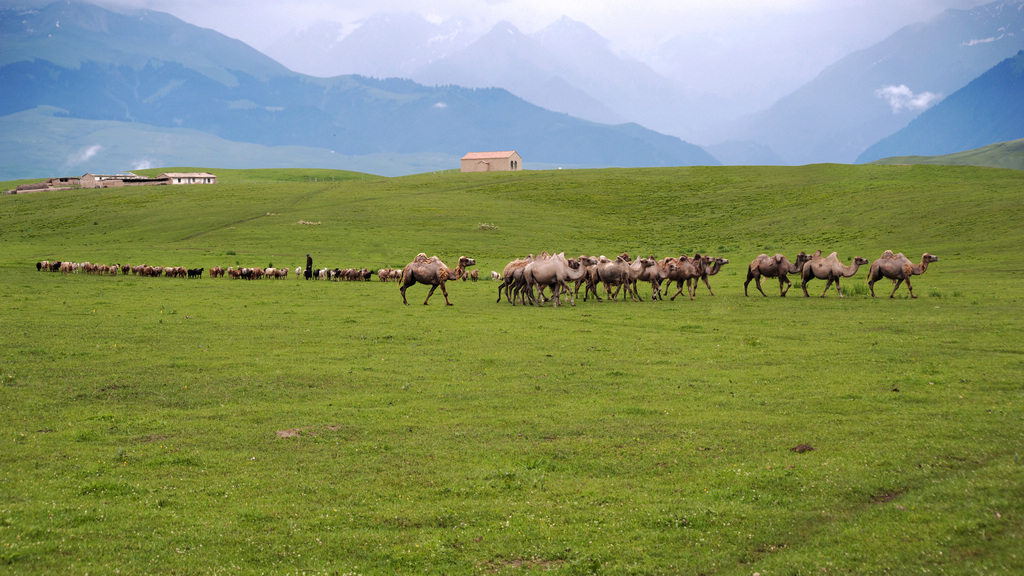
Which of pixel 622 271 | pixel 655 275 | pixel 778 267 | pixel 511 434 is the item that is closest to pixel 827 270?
pixel 778 267

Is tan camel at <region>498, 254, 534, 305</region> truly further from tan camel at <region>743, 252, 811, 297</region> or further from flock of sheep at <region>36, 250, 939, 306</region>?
tan camel at <region>743, 252, 811, 297</region>

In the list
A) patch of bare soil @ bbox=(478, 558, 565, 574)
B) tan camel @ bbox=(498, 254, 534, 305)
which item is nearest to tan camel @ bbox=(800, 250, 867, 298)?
tan camel @ bbox=(498, 254, 534, 305)

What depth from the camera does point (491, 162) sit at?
13362 centimetres

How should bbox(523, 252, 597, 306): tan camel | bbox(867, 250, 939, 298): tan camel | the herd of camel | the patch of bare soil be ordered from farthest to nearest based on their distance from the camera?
bbox(867, 250, 939, 298): tan camel < the herd of camel < bbox(523, 252, 597, 306): tan camel < the patch of bare soil

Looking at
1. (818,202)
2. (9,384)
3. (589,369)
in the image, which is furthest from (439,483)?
(818,202)

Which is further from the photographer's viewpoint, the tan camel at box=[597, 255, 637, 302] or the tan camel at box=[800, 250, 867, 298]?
the tan camel at box=[597, 255, 637, 302]

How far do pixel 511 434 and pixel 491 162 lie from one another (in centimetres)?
12508

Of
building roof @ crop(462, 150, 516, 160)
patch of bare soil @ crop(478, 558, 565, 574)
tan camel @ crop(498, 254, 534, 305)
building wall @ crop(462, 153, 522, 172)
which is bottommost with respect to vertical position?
patch of bare soil @ crop(478, 558, 565, 574)

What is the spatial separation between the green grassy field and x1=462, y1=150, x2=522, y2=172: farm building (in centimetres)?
10455

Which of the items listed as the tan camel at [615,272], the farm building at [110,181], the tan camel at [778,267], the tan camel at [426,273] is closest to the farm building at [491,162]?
the farm building at [110,181]

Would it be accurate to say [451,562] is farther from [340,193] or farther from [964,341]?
[340,193]

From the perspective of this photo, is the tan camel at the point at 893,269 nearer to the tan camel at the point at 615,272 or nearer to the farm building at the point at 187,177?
the tan camel at the point at 615,272

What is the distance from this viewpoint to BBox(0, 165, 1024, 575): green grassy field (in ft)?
24.2

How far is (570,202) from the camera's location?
85562 millimetres
